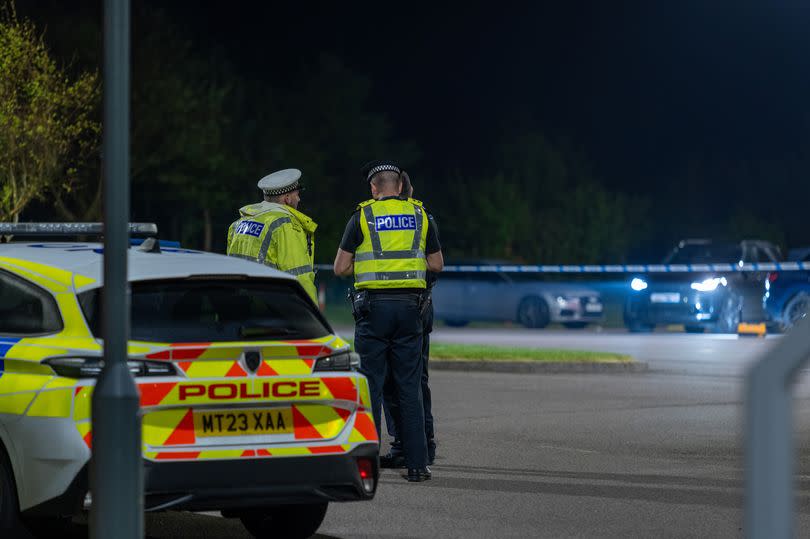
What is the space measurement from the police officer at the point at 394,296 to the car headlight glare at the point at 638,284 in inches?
750

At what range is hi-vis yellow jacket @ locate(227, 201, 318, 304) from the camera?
10.3m

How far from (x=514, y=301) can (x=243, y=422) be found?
83.6 ft

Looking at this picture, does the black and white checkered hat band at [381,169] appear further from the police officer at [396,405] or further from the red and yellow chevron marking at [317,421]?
the red and yellow chevron marking at [317,421]

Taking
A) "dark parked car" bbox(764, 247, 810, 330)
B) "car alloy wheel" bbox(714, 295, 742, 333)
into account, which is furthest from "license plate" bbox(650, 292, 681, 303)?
"dark parked car" bbox(764, 247, 810, 330)

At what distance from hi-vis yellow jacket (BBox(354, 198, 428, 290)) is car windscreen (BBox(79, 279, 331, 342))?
2505 mm

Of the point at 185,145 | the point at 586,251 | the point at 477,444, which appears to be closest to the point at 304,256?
the point at 477,444

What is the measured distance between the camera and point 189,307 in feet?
23.6

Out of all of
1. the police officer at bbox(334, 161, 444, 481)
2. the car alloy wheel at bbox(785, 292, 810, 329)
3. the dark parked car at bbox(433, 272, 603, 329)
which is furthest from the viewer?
the dark parked car at bbox(433, 272, 603, 329)

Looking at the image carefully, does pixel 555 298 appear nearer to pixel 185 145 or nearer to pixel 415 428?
pixel 185 145

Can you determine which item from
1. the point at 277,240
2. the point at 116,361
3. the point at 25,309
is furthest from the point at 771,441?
the point at 277,240

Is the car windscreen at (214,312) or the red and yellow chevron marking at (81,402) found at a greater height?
the car windscreen at (214,312)

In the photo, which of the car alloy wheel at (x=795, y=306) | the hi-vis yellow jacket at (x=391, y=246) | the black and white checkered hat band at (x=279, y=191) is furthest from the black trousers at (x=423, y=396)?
the car alloy wheel at (x=795, y=306)

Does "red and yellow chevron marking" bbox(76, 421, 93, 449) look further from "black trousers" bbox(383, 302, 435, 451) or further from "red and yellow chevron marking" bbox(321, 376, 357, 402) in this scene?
"black trousers" bbox(383, 302, 435, 451)

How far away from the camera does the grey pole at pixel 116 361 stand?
583cm
